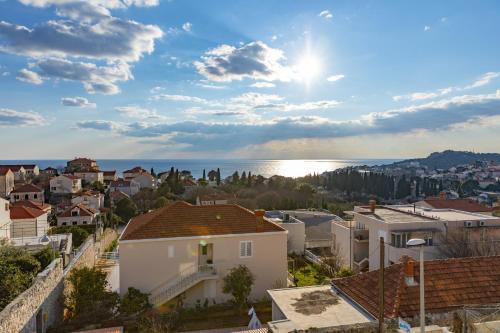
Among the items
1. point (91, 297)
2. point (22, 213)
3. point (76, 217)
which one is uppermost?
point (22, 213)

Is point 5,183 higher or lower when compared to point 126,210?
higher

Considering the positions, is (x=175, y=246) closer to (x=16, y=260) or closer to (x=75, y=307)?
(x=75, y=307)

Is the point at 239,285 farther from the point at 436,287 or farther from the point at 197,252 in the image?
the point at 436,287

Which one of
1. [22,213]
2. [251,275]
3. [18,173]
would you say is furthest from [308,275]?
[18,173]

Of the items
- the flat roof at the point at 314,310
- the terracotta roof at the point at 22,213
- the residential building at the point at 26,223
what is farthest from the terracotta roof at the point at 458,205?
the terracotta roof at the point at 22,213

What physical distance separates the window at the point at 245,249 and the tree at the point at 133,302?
569 centimetres

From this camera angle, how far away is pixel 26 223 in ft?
118

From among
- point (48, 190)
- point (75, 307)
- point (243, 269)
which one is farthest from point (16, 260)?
point (48, 190)

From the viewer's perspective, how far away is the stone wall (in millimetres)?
12297

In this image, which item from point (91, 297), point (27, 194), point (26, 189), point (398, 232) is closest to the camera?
point (91, 297)

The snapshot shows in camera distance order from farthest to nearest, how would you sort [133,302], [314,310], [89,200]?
[89,200] → [133,302] → [314,310]

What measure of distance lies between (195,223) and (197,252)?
5.58 ft

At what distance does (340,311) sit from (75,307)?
13268 millimetres

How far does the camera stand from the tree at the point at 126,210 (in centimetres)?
5831
